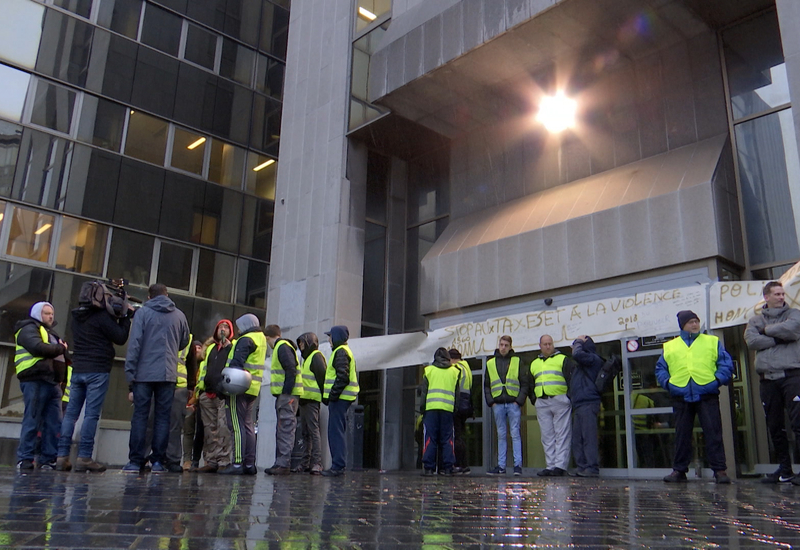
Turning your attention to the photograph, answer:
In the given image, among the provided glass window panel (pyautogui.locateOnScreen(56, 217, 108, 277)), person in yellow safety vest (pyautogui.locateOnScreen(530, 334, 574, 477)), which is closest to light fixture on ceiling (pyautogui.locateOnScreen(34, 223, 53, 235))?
glass window panel (pyautogui.locateOnScreen(56, 217, 108, 277))

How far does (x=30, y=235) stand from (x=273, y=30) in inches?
441

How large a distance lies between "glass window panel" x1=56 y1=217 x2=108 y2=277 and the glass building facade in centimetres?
3

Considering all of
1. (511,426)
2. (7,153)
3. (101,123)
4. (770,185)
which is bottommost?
(511,426)

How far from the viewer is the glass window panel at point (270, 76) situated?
25.1 m

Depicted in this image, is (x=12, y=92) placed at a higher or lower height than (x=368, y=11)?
lower

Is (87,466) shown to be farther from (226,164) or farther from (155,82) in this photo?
(226,164)

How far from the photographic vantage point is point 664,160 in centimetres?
1250

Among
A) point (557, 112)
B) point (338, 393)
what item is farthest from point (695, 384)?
point (557, 112)

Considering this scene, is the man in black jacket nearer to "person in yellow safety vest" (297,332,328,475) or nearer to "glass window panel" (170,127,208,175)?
"person in yellow safety vest" (297,332,328,475)

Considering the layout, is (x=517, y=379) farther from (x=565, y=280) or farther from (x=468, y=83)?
(x=468, y=83)

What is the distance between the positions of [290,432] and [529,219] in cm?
637

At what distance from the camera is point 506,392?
1191cm

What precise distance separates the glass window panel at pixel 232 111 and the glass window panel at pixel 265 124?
24 centimetres

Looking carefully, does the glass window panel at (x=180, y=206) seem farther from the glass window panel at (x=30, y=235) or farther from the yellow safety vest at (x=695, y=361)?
the yellow safety vest at (x=695, y=361)
